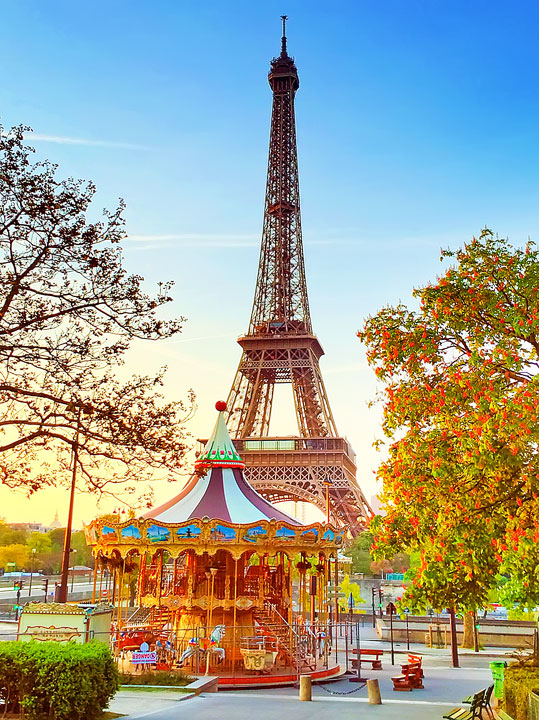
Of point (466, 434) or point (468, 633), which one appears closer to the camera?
point (466, 434)

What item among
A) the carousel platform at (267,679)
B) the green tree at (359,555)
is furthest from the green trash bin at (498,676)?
the green tree at (359,555)

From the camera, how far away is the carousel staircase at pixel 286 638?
19109mm

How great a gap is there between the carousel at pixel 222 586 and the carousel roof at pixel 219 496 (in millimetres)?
42

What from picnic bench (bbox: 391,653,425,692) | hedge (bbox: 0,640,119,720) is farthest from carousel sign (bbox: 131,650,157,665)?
picnic bench (bbox: 391,653,425,692)

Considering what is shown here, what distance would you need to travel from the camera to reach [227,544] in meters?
18.7

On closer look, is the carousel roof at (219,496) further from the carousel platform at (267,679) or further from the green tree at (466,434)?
the green tree at (466,434)

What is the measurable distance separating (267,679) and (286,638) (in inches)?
92.6

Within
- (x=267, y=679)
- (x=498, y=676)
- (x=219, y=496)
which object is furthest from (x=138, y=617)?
(x=498, y=676)

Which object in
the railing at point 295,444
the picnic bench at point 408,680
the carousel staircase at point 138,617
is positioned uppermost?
the railing at point 295,444

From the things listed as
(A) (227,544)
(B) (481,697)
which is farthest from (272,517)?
(B) (481,697)

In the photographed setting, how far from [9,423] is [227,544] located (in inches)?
343

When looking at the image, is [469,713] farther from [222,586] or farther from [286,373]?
[286,373]

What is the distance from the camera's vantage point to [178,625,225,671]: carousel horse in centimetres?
1777

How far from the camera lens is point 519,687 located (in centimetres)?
1109
